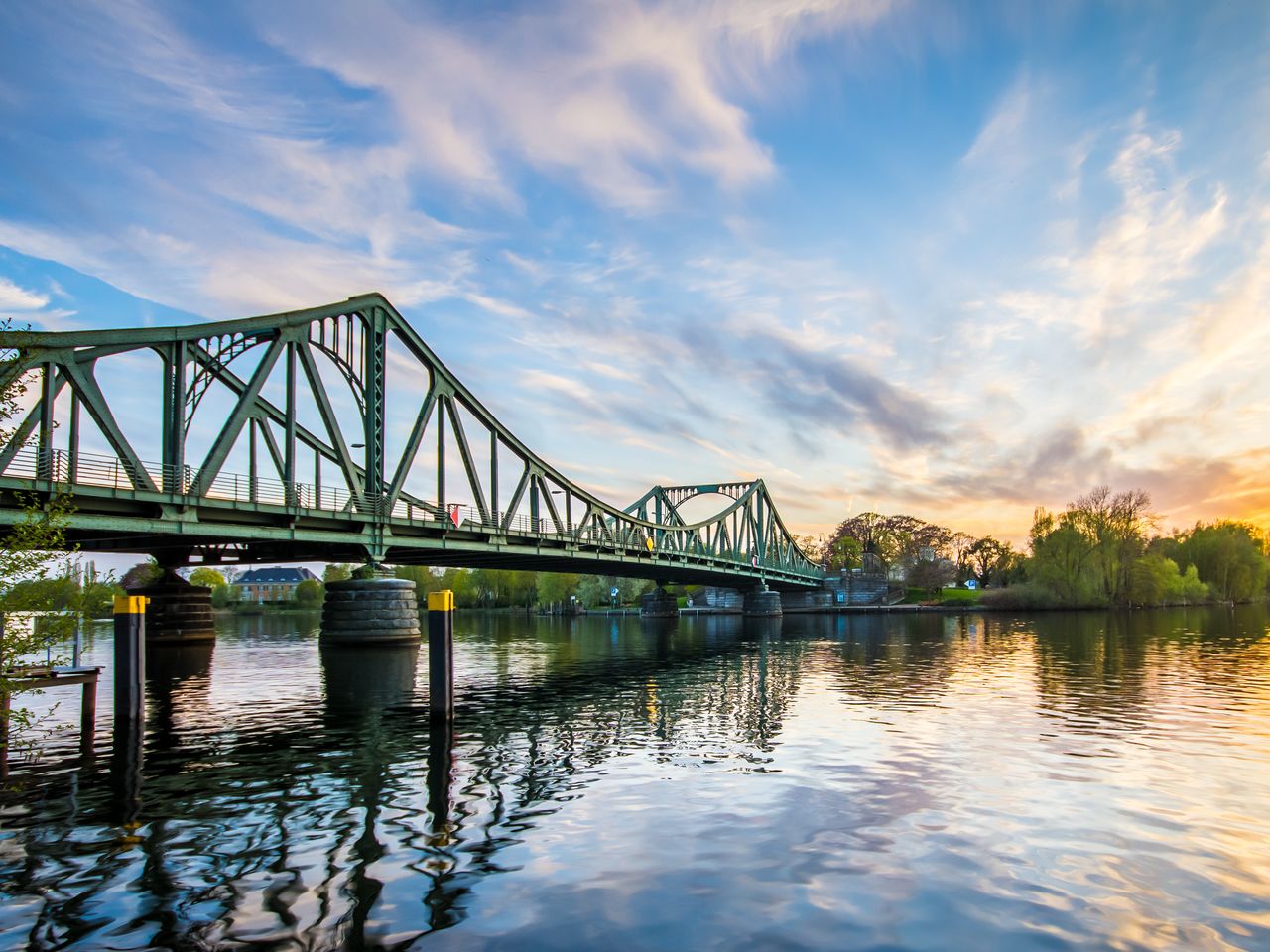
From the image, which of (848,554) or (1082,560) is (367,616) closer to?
(1082,560)

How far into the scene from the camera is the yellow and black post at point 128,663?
2459 centimetres

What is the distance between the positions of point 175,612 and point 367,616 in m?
21.4

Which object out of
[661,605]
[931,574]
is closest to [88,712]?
[661,605]

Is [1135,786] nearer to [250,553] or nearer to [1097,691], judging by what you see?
[1097,691]

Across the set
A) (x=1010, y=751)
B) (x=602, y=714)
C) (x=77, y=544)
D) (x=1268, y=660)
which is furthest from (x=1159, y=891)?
(x=77, y=544)

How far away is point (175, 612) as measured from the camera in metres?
64.9

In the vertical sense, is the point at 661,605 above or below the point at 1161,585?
below

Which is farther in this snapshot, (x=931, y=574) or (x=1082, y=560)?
(x=931, y=574)

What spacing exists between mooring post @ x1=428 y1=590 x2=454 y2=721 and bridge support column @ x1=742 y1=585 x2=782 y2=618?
106483 millimetres

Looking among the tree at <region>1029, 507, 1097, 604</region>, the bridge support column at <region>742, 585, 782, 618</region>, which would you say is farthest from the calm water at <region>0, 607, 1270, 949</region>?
the bridge support column at <region>742, 585, 782, 618</region>

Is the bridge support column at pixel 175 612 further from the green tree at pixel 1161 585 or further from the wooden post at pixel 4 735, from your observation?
the green tree at pixel 1161 585

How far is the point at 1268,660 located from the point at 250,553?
202 ft

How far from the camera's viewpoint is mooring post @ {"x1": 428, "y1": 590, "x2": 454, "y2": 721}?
2428 cm

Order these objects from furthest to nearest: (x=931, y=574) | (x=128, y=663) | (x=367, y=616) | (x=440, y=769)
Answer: (x=931, y=574) < (x=367, y=616) < (x=128, y=663) < (x=440, y=769)
